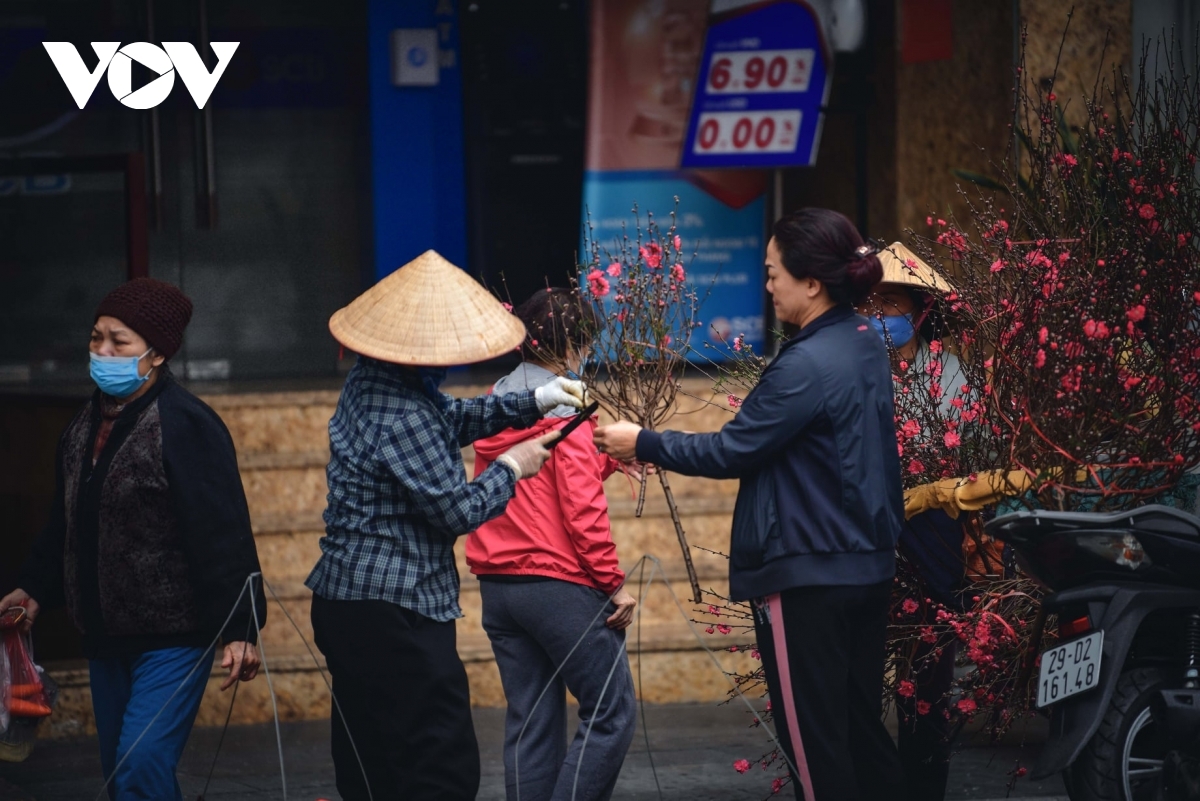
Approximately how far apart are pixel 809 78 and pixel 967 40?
2.87 ft

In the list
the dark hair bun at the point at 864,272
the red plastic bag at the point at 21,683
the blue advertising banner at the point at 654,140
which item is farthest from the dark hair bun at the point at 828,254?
the blue advertising banner at the point at 654,140

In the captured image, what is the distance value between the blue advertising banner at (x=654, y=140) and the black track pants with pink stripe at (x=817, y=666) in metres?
4.53

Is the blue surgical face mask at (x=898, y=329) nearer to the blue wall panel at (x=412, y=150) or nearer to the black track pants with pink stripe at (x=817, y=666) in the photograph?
the black track pants with pink stripe at (x=817, y=666)

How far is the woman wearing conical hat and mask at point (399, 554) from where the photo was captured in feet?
12.4

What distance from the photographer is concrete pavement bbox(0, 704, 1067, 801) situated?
5520 millimetres

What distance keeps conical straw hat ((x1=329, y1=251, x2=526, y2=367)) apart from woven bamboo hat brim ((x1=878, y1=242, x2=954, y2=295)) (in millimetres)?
1349

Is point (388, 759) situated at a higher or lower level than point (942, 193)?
lower

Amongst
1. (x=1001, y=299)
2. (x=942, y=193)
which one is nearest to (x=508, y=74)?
(x=942, y=193)

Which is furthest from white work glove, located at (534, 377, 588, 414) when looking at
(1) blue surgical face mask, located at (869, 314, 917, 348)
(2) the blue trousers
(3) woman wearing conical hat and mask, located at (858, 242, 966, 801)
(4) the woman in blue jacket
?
(2) the blue trousers

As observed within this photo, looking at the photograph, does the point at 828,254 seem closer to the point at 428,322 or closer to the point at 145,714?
the point at 428,322

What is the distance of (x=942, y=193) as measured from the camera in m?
7.99

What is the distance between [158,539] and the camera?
408 cm

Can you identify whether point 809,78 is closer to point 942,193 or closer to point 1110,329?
point 942,193

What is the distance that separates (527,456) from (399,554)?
44 centimetres
